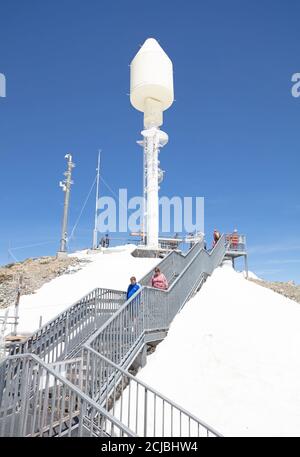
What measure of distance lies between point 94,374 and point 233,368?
486 cm

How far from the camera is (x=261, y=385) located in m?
9.52

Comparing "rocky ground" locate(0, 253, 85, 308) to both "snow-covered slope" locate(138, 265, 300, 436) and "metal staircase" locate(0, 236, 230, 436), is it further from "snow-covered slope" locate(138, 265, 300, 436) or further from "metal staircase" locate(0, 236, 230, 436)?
"snow-covered slope" locate(138, 265, 300, 436)

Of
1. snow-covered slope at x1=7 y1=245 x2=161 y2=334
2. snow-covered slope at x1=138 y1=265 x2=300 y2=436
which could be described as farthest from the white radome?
snow-covered slope at x1=138 y1=265 x2=300 y2=436

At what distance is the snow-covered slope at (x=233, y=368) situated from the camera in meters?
8.55

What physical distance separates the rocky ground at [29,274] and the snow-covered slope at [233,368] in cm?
1146

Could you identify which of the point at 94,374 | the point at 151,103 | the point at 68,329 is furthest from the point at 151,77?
the point at 94,374

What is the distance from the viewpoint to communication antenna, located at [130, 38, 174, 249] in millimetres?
32625

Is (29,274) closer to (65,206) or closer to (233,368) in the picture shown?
(65,206)

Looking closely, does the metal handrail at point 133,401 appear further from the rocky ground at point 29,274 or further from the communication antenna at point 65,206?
the communication antenna at point 65,206

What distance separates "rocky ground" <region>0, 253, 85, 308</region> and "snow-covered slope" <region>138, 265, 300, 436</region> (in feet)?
37.6

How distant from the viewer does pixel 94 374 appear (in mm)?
6711
